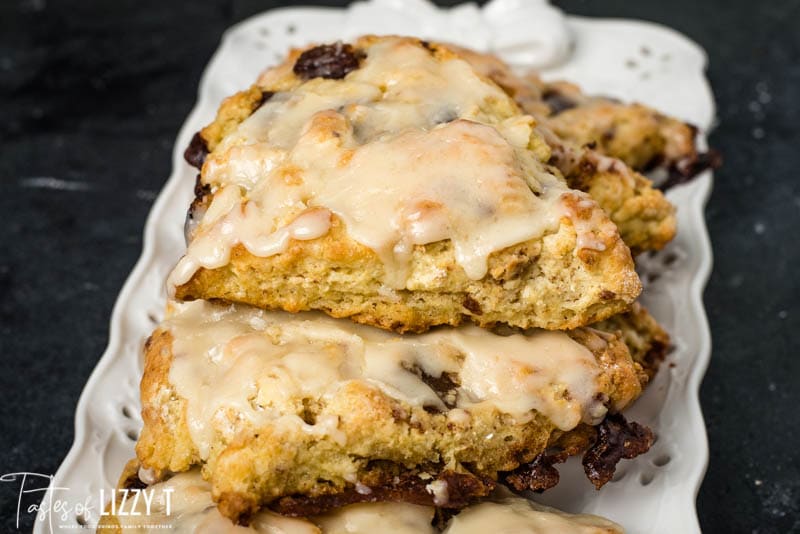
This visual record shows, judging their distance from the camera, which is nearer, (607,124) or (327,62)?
(327,62)

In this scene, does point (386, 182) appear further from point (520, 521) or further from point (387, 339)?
point (520, 521)

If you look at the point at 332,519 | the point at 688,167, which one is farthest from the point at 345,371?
the point at 688,167

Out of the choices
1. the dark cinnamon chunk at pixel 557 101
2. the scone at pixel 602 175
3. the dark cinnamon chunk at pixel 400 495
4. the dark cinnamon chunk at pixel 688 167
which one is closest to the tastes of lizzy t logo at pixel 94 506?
the dark cinnamon chunk at pixel 400 495

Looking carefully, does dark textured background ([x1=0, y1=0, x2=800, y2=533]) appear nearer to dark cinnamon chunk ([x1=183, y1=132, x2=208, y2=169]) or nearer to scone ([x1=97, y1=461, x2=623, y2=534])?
scone ([x1=97, y1=461, x2=623, y2=534])

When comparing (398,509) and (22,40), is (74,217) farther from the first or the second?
(398,509)

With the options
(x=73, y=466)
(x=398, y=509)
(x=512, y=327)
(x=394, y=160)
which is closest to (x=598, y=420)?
(x=512, y=327)

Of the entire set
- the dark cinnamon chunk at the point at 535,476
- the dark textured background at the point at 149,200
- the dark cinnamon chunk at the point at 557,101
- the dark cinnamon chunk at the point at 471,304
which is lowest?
the dark textured background at the point at 149,200

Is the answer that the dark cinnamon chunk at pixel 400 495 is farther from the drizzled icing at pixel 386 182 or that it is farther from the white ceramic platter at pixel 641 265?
the drizzled icing at pixel 386 182
